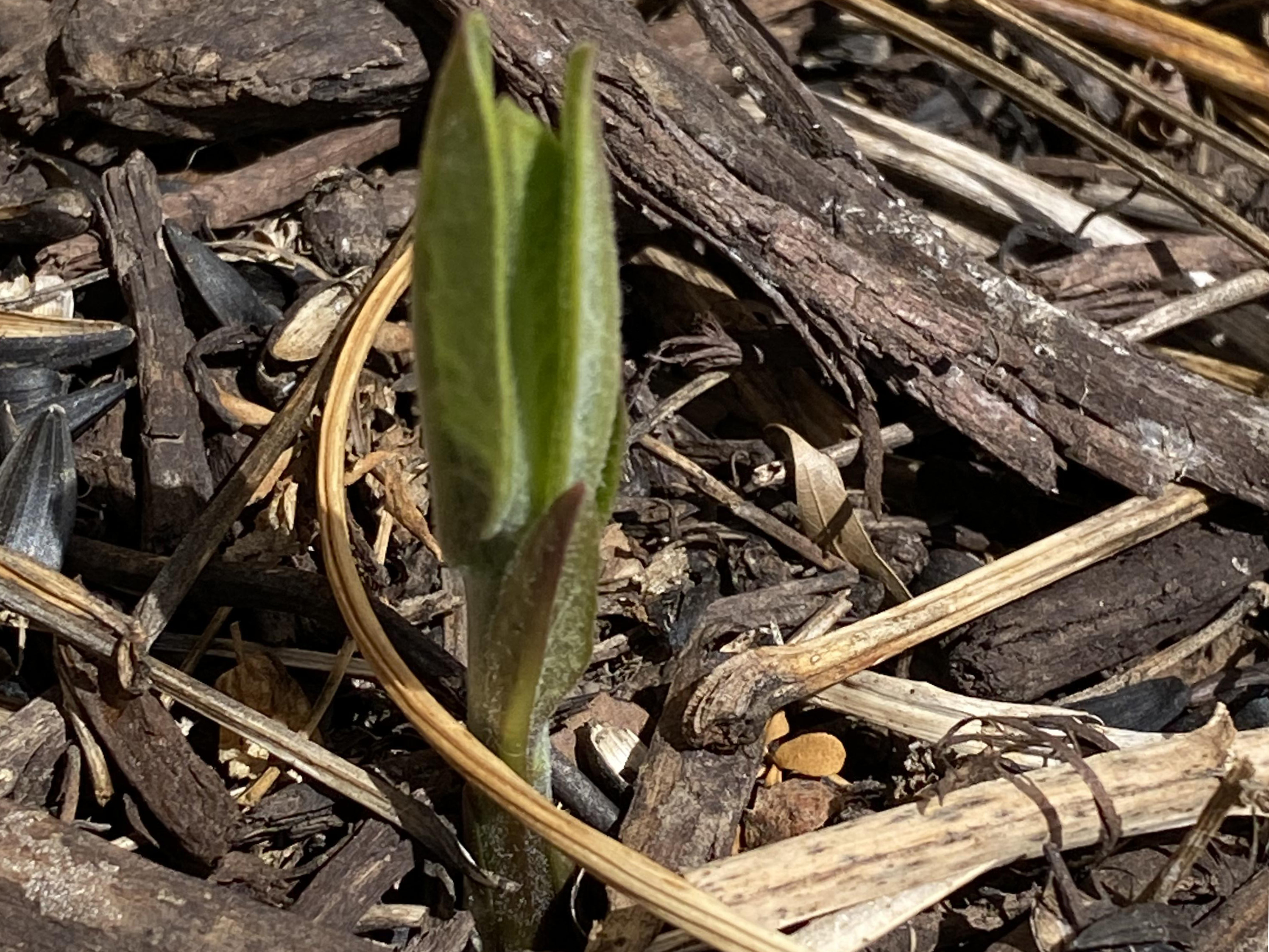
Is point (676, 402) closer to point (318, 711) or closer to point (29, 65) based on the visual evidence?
point (318, 711)

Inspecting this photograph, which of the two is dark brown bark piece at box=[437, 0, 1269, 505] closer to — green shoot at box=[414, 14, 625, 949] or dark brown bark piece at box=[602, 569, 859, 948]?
dark brown bark piece at box=[602, 569, 859, 948]

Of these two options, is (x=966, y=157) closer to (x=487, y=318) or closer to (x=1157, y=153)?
(x=1157, y=153)

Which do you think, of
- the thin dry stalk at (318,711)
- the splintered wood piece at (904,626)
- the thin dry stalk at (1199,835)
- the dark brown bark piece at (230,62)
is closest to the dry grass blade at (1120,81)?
the splintered wood piece at (904,626)

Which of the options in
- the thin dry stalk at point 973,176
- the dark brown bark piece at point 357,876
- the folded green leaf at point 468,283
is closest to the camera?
the folded green leaf at point 468,283

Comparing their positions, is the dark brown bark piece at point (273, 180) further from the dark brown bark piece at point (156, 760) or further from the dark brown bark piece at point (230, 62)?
the dark brown bark piece at point (156, 760)

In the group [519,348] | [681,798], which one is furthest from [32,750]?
[519,348]
